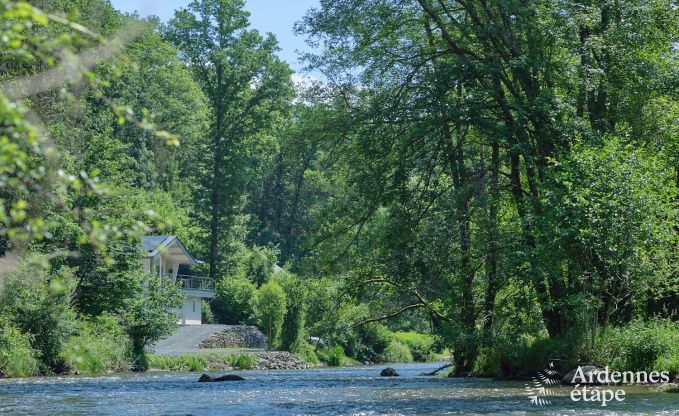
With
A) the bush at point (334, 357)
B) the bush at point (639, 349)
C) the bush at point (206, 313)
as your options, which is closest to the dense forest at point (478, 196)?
the bush at point (639, 349)

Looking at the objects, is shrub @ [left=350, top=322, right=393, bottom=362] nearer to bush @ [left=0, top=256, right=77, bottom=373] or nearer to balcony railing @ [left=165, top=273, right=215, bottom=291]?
balcony railing @ [left=165, top=273, right=215, bottom=291]

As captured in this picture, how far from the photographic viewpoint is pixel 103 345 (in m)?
34.4

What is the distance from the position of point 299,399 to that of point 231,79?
4536 cm

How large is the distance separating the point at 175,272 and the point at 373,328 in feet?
55.0

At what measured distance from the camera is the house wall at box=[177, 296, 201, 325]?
57.5 m

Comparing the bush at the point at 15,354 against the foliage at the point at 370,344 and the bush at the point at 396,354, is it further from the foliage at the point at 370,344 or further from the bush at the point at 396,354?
the bush at the point at 396,354

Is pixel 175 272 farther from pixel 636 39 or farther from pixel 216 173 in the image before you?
pixel 636 39

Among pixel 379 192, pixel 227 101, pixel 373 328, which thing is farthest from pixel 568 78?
pixel 227 101

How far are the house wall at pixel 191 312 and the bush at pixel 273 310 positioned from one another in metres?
8.29

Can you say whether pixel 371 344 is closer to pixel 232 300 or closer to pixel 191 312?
pixel 232 300

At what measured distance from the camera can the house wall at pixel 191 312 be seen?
57.5m

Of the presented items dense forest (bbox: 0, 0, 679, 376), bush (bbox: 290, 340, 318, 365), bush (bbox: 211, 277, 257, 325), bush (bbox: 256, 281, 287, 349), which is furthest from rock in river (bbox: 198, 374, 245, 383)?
bush (bbox: 211, 277, 257, 325)

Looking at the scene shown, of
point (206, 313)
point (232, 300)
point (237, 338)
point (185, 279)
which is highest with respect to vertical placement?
point (185, 279)

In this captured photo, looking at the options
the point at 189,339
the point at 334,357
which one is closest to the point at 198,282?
the point at 189,339
